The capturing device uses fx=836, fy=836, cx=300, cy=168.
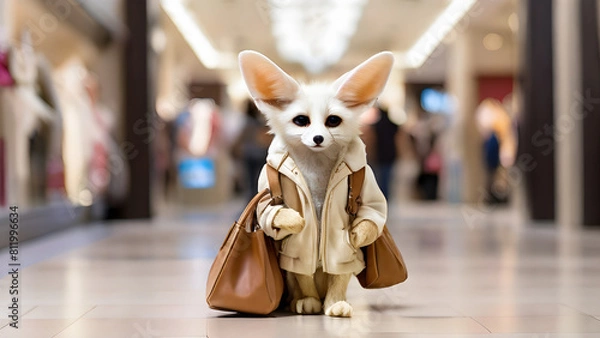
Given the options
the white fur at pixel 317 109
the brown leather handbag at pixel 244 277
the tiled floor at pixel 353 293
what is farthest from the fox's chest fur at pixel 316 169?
the tiled floor at pixel 353 293

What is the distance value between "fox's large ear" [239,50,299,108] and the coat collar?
150mm

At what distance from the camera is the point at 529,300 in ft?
11.0

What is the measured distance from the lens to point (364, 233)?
2.79 m

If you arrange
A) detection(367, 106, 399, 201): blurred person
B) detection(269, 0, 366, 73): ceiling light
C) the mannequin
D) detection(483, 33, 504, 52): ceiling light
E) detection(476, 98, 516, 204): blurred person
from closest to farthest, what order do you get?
the mannequin
detection(367, 106, 399, 201): blurred person
detection(476, 98, 516, 204): blurred person
detection(269, 0, 366, 73): ceiling light
detection(483, 33, 504, 52): ceiling light

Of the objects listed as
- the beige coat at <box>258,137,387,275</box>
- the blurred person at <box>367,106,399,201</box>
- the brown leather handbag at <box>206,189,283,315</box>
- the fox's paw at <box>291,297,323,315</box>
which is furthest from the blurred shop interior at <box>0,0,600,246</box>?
the fox's paw at <box>291,297,323,315</box>

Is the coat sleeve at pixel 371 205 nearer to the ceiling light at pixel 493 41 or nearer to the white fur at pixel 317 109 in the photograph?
the white fur at pixel 317 109

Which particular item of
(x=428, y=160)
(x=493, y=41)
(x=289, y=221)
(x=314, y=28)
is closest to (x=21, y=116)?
(x=289, y=221)

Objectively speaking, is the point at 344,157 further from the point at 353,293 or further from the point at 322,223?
the point at 353,293

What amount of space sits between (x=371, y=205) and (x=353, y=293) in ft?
2.68

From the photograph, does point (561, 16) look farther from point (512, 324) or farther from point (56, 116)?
point (512, 324)

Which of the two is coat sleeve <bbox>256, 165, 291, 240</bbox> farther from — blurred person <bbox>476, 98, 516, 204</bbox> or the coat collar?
blurred person <bbox>476, 98, 516, 204</bbox>

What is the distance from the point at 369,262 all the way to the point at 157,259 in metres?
2.43

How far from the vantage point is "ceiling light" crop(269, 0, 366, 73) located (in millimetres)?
13664

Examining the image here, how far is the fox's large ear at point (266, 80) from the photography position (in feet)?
9.37
